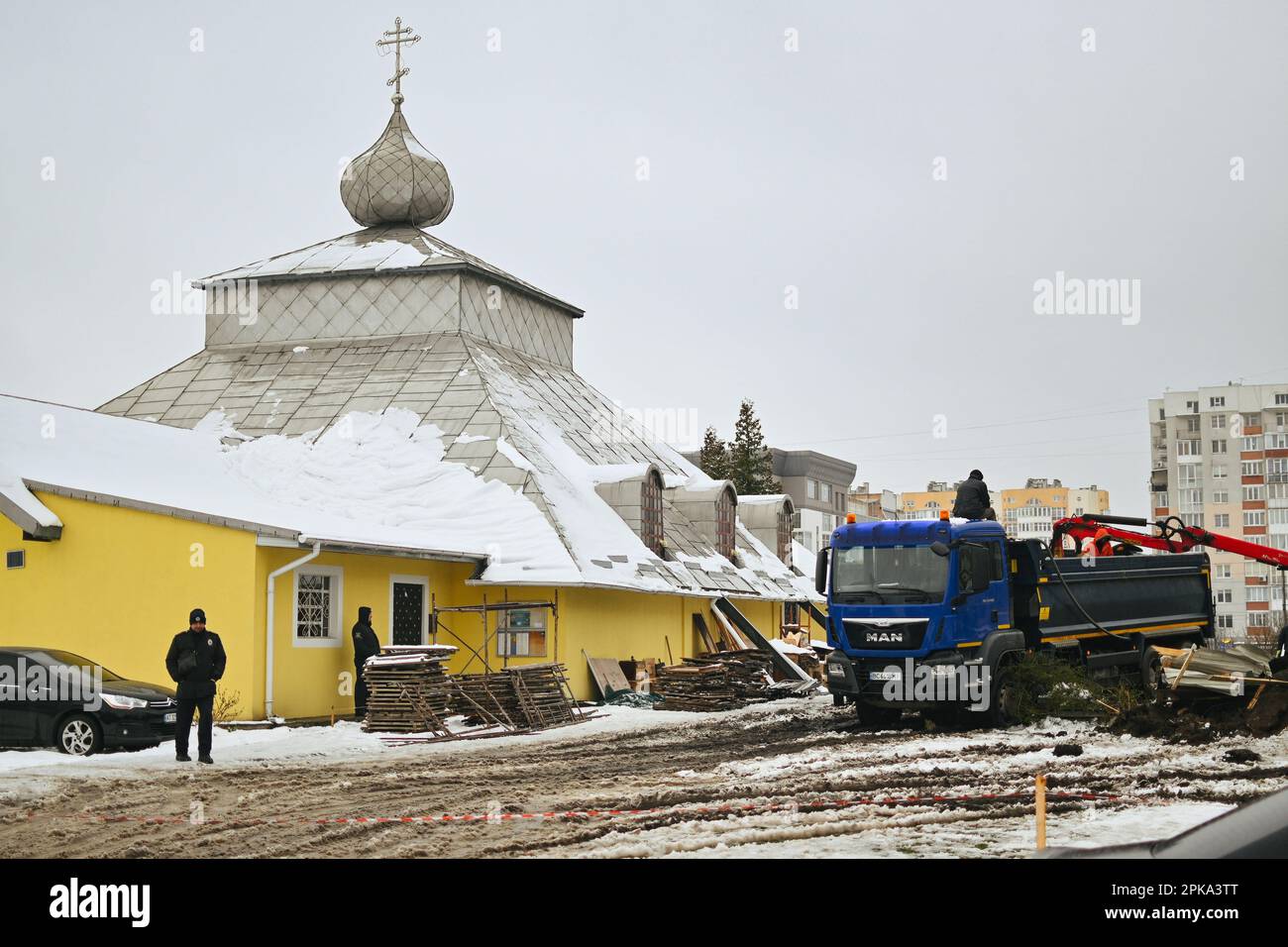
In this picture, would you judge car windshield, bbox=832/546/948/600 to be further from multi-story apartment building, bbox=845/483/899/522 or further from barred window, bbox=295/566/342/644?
multi-story apartment building, bbox=845/483/899/522

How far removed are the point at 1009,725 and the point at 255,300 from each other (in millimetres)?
25600

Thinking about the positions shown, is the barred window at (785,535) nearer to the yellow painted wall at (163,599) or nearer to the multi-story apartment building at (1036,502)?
the yellow painted wall at (163,599)

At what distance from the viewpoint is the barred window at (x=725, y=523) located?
36000 millimetres

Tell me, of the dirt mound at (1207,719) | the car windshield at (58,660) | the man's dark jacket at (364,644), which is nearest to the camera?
the dirt mound at (1207,719)

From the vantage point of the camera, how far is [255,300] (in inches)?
1490

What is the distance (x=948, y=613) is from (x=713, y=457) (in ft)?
167

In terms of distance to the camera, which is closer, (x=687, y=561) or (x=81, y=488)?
(x=81, y=488)

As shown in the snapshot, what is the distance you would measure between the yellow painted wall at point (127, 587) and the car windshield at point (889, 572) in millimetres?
9081

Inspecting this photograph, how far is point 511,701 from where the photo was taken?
2295cm

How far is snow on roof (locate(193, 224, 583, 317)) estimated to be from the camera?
3638 cm

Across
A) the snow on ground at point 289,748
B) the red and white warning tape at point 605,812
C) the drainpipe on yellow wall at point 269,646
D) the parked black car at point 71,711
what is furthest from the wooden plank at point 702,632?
the red and white warning tape at point 605,812

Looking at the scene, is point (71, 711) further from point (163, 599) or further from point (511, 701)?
point (511, 701)
